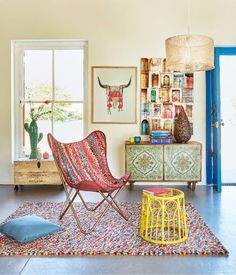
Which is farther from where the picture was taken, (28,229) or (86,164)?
(86,164)

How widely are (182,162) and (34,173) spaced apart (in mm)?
2160

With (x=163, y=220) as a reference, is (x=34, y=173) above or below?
above

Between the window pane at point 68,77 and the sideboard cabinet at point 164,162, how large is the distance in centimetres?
131

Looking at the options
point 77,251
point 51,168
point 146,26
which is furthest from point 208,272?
point 146,26

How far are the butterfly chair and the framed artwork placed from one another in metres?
1.38

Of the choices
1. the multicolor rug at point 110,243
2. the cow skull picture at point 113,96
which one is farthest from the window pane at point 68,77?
the multicolor rug at point 110,243

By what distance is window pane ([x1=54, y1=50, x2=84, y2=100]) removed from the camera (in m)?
5.25

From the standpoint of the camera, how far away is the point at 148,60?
5.04 meters

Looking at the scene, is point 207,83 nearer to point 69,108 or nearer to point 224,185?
point 224,185

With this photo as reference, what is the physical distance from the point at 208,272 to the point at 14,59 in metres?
4.36

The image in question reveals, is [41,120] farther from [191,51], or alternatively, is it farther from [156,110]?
[191,51]

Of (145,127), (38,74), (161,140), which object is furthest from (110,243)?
(38,74)

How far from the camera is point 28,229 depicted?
2.73 metres

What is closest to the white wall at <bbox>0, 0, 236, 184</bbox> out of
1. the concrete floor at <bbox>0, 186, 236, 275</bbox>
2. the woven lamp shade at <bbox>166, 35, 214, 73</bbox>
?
the woven lamp shade at <bbox>166, 35, 214, 73</bbox>
